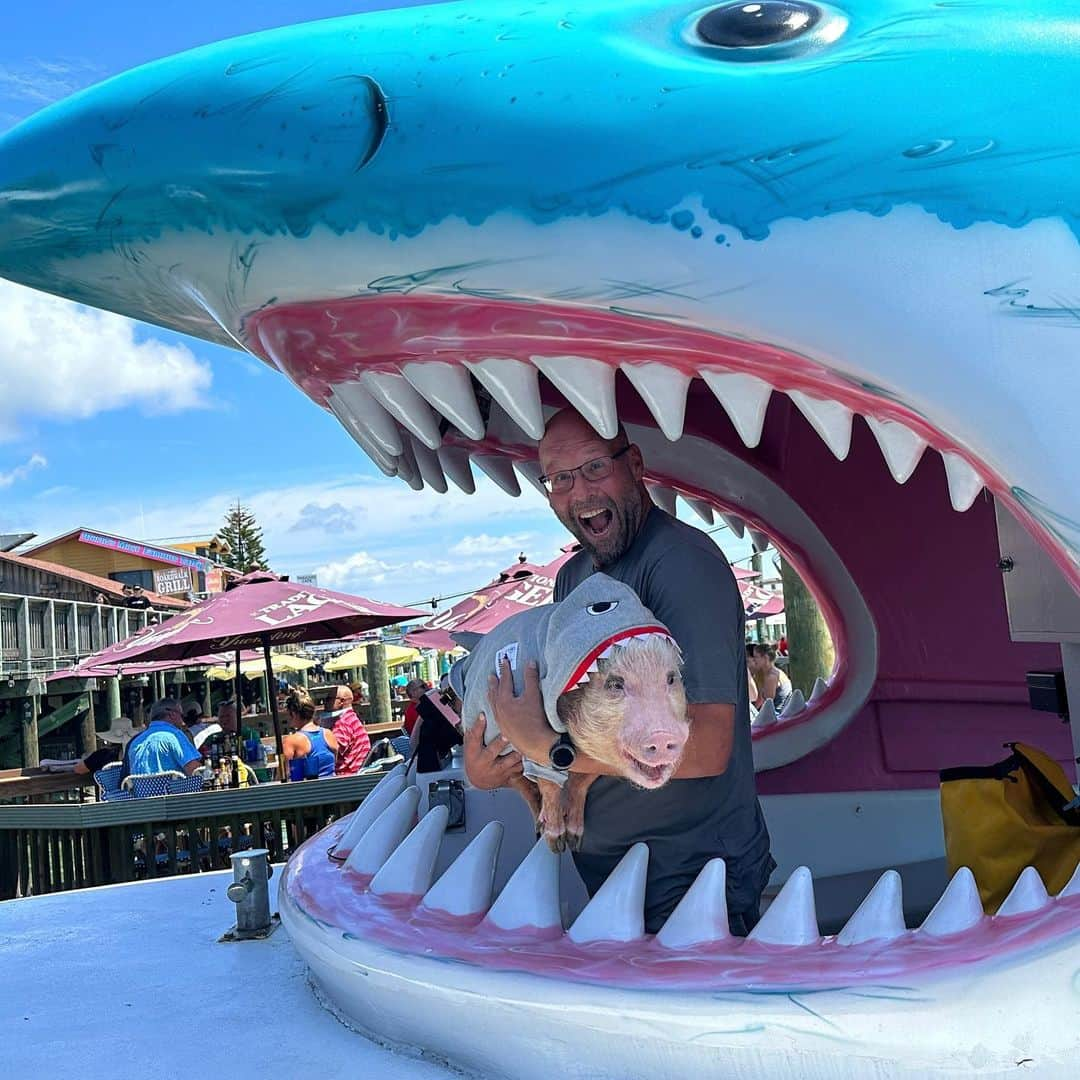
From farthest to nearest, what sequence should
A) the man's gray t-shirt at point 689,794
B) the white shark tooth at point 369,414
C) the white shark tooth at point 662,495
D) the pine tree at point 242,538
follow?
1. the pine tree at point 242,538
2. the white shark tooth at point 662,495
3. the man's gray t-shirt at point 689,794
4. the white shark tooth at point 369,414

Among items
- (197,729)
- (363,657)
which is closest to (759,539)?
(197,729)

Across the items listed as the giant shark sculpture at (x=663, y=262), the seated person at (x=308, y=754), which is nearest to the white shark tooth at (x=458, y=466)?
the giant shark sculpture at (x=663, y=262)

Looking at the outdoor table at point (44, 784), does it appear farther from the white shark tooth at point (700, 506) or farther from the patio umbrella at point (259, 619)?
the white shark tooth at point (700, 506)

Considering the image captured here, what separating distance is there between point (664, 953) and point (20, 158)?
4.04 feet

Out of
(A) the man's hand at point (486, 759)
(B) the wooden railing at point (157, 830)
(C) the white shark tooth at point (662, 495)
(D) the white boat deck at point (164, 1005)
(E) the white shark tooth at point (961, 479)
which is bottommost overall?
(B) the wooden railing at point (157, 830)

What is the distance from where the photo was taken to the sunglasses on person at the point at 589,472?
6.32ft

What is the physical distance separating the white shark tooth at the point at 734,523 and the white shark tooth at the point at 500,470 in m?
0.68

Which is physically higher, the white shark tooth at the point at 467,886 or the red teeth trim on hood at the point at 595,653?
the red teeth trim on hood at the point at 595,653

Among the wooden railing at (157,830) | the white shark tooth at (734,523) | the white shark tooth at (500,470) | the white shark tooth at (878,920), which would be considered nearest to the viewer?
the white shark tooth at (878,920)

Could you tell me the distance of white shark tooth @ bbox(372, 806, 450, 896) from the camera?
160cm

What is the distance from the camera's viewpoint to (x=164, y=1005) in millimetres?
1668

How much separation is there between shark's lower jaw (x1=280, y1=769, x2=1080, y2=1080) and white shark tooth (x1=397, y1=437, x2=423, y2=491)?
2.20ft

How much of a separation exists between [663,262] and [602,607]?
0.45 m

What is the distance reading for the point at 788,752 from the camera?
2.75m
